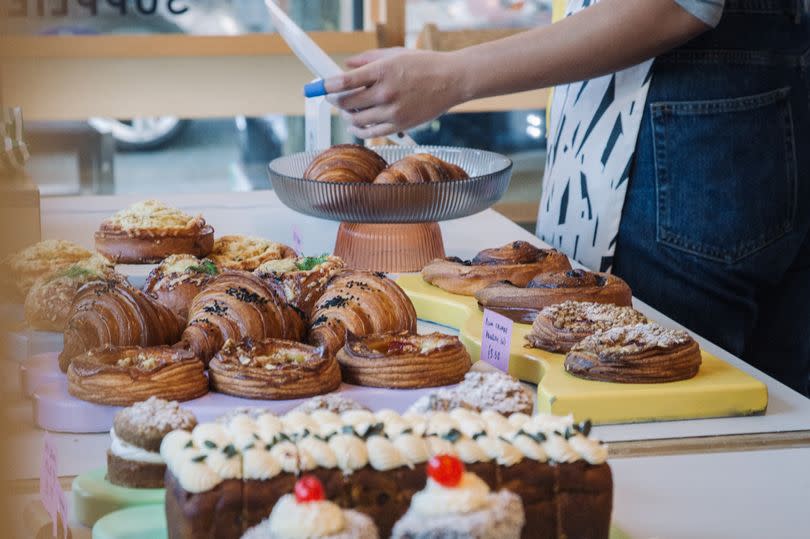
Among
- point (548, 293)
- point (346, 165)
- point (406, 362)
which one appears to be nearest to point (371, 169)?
point (346, 165)

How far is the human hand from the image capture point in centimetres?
175

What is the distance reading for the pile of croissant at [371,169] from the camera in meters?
1.84

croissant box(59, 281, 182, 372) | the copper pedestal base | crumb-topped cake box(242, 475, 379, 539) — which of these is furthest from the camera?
the copper pedestal base

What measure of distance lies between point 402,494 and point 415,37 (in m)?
4.24

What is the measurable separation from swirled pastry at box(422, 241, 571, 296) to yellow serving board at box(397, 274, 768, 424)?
307 mm

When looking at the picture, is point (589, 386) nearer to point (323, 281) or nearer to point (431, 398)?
point (431, 398)

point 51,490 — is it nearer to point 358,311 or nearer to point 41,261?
point 358,311

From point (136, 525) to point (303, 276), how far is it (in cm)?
67

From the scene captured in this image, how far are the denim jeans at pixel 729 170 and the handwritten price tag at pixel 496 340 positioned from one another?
2.03ft

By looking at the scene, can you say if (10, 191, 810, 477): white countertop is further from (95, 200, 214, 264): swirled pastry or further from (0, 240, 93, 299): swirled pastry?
(0, 240, 93, 299): swirled pastry

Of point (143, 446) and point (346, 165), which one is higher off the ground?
point (346, 165)

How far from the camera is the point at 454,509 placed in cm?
70

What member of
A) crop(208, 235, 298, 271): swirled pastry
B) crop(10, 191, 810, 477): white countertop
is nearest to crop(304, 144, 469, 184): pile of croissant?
crop(208, 235, 298, 271): swirled pastry

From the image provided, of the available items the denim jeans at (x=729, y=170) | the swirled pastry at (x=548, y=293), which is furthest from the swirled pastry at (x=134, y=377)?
the denim jeans at (x=729, y=170)
